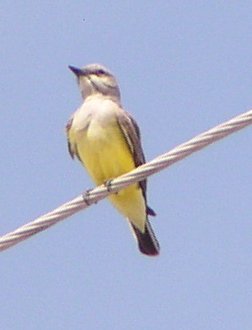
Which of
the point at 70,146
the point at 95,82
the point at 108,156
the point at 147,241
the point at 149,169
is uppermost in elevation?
the point at 95,82

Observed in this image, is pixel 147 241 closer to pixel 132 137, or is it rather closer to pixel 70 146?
pixel 132 137

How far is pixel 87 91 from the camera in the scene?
11.1 m

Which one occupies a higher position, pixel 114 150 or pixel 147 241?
pixel 114 150

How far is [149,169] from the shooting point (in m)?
7.66

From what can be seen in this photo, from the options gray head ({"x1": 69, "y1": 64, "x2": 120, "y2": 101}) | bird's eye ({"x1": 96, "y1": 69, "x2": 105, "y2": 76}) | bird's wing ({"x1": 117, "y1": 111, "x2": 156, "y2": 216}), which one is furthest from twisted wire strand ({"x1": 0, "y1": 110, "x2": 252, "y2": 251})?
bird's eye ({"x1": 96, "y1": 69, "x2": 105, "y2": 76})

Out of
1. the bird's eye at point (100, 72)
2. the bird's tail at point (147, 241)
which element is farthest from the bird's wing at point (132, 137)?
the bird's eye at point (100, 72)

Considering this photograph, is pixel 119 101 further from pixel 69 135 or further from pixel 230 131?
pixel 230 131

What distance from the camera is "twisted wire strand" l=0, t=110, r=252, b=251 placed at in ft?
23.6

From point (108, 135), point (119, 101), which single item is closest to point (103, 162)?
point (108, 135)

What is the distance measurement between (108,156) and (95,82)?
131 centimetres

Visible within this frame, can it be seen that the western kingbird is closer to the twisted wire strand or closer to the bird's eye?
the bird's eye

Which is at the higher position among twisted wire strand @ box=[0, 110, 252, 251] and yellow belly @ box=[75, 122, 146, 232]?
yellow belly @ box=[75, 122, 146, 232]

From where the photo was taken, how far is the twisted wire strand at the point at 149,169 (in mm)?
7184

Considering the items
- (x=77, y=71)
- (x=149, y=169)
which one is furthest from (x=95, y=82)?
(x=149, y=169)
